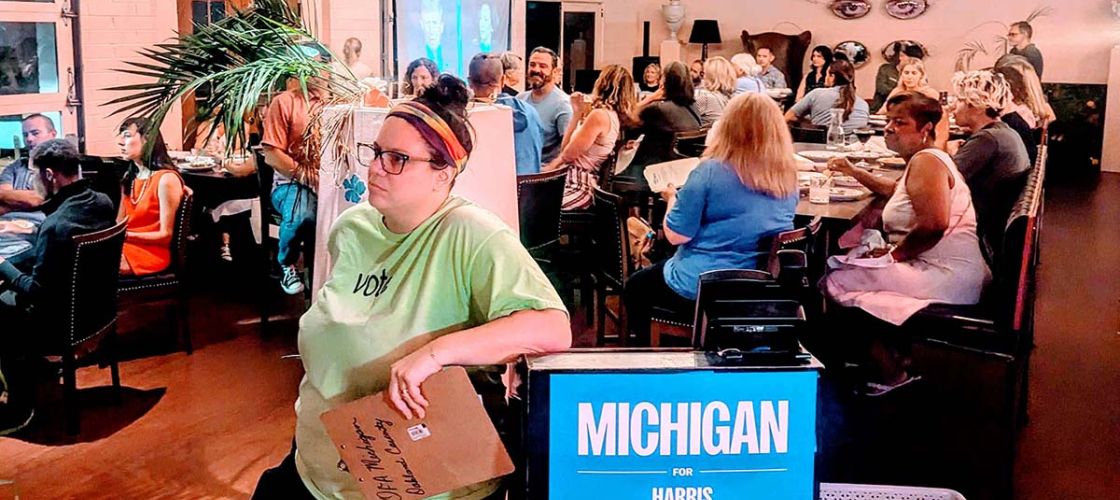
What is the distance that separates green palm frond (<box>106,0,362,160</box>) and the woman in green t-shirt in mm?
750

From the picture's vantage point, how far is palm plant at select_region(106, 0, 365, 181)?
259 cm

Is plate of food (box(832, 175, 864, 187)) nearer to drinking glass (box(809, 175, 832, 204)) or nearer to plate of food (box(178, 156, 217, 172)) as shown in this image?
drinking glass (box(809, 175, 832, 204))

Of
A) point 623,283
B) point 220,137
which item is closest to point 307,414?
point 623,283

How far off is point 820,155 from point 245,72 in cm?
408

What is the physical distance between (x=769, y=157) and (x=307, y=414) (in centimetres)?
222

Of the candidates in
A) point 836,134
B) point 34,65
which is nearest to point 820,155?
point 836,134

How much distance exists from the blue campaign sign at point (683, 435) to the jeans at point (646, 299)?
2.25 metres

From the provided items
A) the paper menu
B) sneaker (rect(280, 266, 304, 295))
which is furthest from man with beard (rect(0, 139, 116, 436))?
the paper menu

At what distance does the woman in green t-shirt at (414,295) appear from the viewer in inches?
69.4

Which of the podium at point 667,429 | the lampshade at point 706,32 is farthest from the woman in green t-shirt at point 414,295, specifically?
the lampshade at point 706,32

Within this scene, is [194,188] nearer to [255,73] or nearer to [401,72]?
[401,72]

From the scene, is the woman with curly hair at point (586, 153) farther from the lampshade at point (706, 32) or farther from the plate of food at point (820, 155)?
the lampshade at point (706, 32)

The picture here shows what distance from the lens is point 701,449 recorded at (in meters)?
1.64

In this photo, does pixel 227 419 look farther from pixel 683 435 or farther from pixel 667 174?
pixel 683 435
